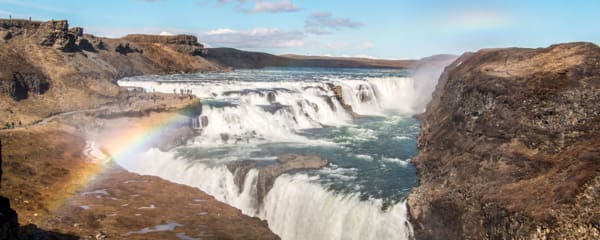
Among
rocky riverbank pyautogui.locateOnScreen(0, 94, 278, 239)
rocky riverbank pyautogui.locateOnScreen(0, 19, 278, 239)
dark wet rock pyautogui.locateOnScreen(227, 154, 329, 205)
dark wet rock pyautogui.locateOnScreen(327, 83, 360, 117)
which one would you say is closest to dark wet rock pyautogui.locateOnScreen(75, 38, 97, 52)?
rocky riverbank pyautogui.locateOnScreen(0, 19, 278, 239)

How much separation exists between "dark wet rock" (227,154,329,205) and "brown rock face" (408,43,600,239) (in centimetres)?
513

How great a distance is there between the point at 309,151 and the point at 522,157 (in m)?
13.1

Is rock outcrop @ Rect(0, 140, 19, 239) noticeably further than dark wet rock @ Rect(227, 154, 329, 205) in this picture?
No

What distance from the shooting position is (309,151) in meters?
25.3

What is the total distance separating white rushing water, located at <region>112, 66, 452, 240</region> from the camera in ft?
53.5

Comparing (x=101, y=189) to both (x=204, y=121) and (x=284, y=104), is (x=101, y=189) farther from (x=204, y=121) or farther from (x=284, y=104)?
→ (x=284, y=104)

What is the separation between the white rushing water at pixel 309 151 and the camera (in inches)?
642

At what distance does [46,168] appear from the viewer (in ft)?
72.8

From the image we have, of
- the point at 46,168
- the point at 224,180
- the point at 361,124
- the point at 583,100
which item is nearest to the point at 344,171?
the point at 224,180

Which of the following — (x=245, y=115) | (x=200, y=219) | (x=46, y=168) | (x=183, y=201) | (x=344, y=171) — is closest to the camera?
(x=200, y=219)

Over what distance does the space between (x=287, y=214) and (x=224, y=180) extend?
4267mm

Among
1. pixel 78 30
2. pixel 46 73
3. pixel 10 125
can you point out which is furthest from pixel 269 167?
pixel 78 30

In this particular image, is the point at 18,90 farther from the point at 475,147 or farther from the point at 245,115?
the point at 475,147

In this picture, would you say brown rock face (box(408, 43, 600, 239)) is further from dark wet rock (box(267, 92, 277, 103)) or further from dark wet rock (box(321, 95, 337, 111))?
dark wet rock (box(321, 95, 337, 111))
